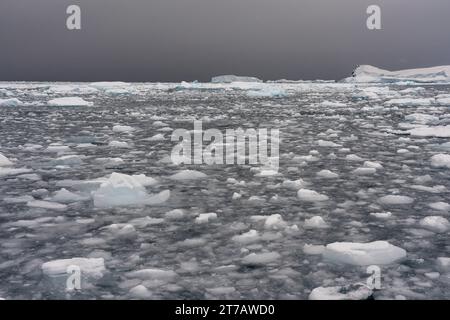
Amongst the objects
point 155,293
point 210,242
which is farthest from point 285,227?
point 155,293

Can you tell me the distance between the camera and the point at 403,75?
14362cm

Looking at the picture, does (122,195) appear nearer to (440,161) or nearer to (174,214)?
(174,214)

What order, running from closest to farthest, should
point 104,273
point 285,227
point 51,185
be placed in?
1. point 104,273
2. point 285,227
3. point 51,185

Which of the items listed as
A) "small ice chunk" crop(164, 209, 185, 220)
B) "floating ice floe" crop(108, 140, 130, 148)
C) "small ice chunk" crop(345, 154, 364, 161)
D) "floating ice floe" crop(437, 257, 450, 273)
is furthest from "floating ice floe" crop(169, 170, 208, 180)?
"floating ice floe" crop(437, 257, 450, 273)

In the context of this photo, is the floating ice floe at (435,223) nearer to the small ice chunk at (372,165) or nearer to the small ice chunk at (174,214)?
the small ice chunk at (174,214)

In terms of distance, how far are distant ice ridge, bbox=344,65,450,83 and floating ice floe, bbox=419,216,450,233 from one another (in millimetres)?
115629

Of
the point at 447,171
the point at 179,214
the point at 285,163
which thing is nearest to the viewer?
the point at 179,214

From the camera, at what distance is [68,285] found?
2.86m

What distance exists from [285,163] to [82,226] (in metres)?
4.12

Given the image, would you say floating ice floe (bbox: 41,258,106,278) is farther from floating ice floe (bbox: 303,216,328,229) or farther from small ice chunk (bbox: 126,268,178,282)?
floating ice floe (bbox: 303,216,328,229)

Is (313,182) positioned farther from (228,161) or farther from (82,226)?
(82,226)

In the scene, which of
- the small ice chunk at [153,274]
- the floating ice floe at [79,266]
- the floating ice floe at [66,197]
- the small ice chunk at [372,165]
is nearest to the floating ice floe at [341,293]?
the small ice chunk at [153,274]

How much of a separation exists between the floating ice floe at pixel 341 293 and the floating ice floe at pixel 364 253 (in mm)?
427

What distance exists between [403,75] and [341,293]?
156357mm
